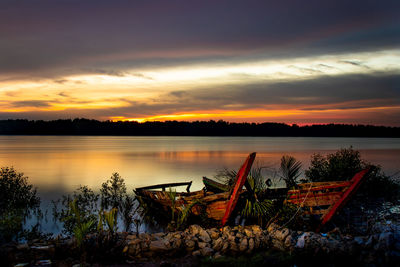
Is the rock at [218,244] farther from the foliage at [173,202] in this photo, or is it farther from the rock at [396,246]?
the foliage at [173,202]

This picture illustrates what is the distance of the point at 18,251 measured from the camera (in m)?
9.27

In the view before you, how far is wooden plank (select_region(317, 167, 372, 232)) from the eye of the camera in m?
12.3

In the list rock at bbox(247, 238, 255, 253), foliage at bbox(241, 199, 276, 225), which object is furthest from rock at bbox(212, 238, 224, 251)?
foliage at bbox(241, 199, 276, 225)

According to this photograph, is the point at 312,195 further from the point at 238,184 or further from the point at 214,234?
the point at 214,234

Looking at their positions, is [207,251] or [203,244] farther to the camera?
[203,244]

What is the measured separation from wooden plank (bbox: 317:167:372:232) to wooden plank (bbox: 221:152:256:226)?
10.0ft

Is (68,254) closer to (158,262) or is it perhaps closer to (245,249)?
(158,262)

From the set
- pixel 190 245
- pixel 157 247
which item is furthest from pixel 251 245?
pixel 157 247

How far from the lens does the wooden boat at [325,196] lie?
12.5m

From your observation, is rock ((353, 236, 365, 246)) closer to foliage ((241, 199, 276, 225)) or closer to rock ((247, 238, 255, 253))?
rock ((247, 238, 255, 253))

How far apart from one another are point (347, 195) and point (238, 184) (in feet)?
12.0

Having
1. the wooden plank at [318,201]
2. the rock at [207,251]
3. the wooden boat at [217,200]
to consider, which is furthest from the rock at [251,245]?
the wooden plank at [318,201]

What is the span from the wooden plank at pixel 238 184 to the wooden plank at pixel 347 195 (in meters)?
3.05

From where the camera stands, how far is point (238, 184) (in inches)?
484
